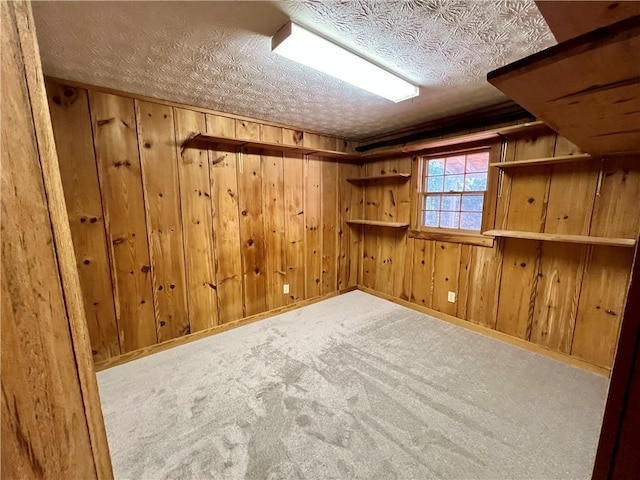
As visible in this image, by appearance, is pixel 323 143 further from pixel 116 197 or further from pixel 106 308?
pixel 106 308

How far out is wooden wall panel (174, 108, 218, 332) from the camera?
2.54 metres

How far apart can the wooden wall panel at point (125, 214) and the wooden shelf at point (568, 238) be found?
324cm

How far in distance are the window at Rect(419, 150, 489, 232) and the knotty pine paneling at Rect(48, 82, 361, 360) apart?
1421mm

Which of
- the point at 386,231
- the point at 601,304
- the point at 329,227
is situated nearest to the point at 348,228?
the point at 329,227

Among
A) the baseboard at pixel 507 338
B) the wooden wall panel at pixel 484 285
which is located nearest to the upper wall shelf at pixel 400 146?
the wooden wall panel at pixel 484 285

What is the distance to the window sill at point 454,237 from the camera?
276 centimetres

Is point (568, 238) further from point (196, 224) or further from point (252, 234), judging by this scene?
point (196, 224)

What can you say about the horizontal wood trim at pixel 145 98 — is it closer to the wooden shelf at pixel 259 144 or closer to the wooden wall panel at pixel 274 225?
the wooden shelf at pixel 259 144

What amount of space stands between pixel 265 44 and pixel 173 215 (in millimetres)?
1719

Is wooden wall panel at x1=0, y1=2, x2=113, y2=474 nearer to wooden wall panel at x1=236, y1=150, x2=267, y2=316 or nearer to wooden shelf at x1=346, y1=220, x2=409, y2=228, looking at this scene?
wooden wall panel at x1=236, y1=150, x2=267, y2=316

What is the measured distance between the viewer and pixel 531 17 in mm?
1274

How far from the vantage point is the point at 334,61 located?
163cm

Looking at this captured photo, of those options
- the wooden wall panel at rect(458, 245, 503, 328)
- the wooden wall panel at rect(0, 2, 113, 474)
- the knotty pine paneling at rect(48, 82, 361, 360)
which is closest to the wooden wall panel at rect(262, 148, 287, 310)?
the knotty pine paneling at rect(48, 82, 361, 360)

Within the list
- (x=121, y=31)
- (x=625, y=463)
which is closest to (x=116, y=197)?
(x=121, y=31)
